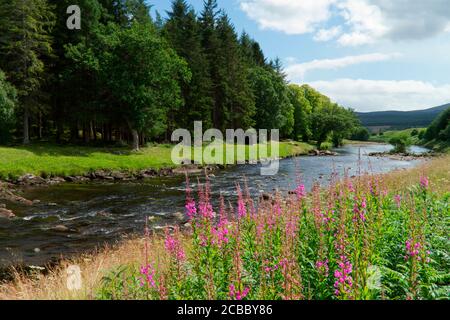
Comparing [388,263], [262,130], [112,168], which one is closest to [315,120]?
[262,130]

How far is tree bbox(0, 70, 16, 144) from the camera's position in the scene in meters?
35.7

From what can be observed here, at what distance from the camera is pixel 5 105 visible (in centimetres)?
3594

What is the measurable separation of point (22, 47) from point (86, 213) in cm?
2815

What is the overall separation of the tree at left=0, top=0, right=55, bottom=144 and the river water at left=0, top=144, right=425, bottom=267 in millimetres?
17297

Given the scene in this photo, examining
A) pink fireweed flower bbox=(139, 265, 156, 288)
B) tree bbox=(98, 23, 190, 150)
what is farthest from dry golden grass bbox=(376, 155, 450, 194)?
tree bbox=(98, 23, 190, 150)

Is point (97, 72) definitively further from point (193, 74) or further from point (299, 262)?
point (299, 262)

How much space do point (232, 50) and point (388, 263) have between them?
67.4 meters

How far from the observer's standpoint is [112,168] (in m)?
36.3

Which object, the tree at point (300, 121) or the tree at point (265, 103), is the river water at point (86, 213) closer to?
the tree at point (265, 103)

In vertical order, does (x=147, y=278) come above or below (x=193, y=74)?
below

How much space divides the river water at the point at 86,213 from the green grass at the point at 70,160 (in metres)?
3.89

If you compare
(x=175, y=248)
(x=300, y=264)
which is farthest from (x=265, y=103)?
(x=175, y=248)

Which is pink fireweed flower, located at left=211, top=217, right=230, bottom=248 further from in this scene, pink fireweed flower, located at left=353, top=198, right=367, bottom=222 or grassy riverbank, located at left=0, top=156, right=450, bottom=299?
pink fireweed flower, located at left=353, top=198, right=367, bottom=222
